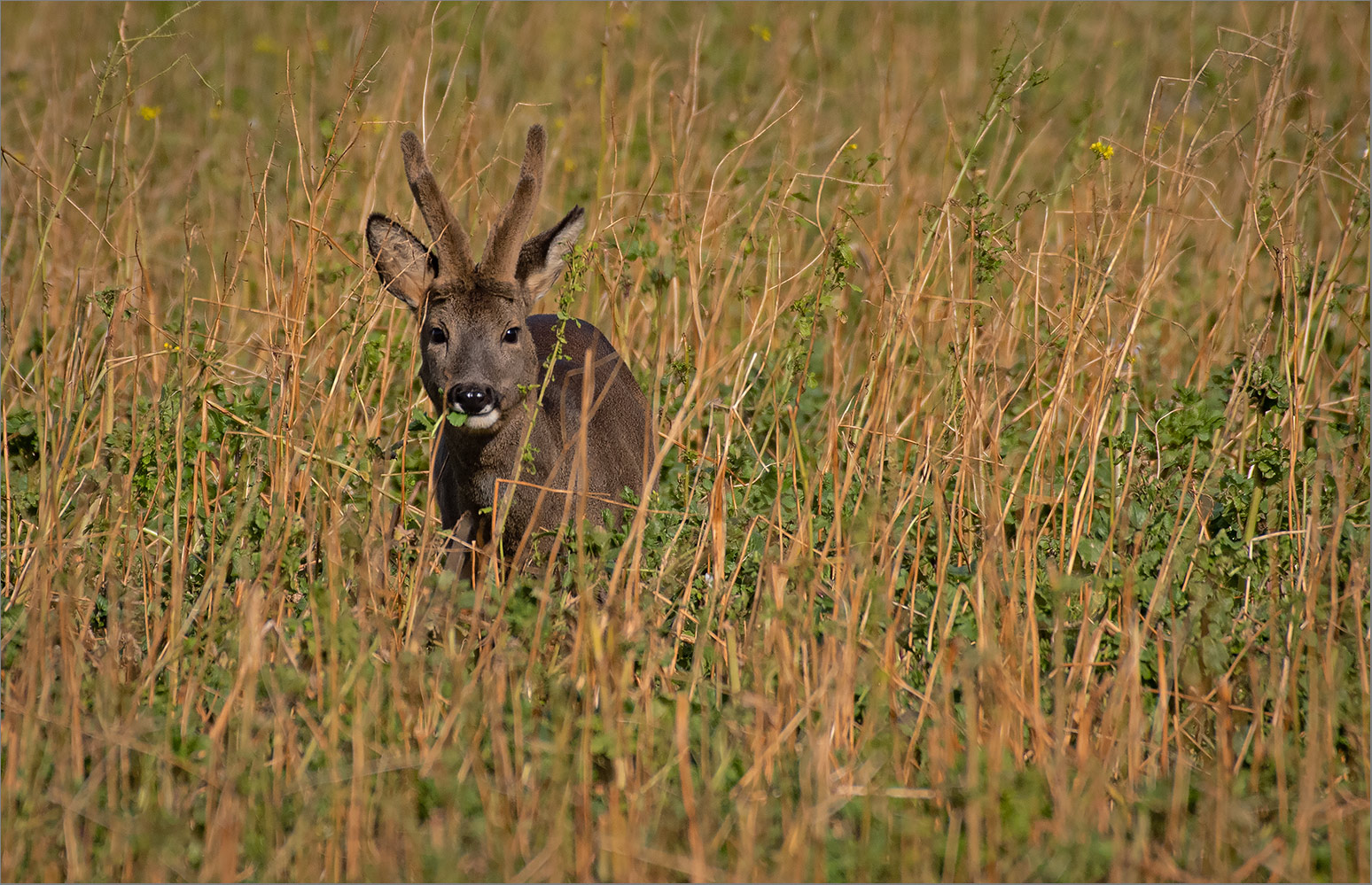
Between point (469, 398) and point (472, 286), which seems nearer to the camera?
point (469, 398)

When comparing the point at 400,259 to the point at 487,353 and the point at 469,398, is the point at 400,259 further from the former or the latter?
the point at 469,398

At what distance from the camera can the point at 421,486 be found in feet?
19.0

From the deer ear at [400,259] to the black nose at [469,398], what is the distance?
22.2 inches

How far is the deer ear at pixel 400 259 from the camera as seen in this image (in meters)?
5.27

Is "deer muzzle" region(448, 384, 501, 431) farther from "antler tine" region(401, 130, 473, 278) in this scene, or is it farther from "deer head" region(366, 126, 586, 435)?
"antler tine" region(401, 130, 473, 278)

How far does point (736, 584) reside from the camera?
4.71 metres

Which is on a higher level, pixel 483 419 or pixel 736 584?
pixel 483 419

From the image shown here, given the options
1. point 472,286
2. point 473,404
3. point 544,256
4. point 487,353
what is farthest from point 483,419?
point 544,256

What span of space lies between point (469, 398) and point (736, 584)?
109cm

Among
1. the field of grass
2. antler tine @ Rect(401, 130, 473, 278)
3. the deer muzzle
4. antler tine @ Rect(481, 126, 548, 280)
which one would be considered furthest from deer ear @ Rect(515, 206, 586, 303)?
the deer muzzle

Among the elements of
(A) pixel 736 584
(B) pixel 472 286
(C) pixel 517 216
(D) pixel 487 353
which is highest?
(C) pixel 517 216

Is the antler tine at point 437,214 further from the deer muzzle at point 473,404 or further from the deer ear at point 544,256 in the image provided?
the deer muzzle at point 473,404

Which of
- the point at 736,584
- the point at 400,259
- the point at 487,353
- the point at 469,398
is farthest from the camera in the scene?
the point at 400,259

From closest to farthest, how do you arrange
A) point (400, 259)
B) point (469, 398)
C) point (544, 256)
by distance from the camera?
point (469, 398)
point (400, 259)
point (544, 256)
